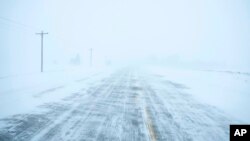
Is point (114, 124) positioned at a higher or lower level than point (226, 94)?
higher

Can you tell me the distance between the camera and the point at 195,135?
6098 millimetres

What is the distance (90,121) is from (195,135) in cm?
341

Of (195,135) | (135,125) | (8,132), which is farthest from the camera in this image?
(135,125)

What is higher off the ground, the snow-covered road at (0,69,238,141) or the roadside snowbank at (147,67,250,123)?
the snow-covered road at (0,69,238,141)

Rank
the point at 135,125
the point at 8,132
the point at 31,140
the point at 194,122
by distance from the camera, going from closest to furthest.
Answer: the point at 31,140 → the point at 8,132 → the point at 135,125 → the point at 194,122

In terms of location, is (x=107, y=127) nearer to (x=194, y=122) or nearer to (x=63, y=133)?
(x=63, y=133)

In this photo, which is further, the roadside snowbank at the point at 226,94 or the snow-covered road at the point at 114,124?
the roadside snowbank at the point at 226,94

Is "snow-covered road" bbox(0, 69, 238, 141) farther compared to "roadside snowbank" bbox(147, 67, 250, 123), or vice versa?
"roadside snowbank" bbox(147, 67, 250, 123)

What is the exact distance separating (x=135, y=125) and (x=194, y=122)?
2.33 m

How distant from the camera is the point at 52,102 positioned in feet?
32.1

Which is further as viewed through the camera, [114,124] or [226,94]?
[226,94]

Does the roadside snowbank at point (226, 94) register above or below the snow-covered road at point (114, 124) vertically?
below

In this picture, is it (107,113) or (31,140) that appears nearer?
(31,140)

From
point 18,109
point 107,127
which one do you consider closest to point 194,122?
point 107,127
